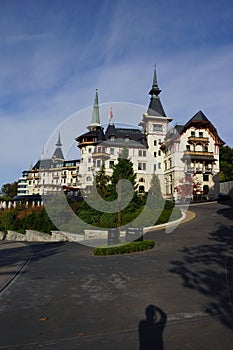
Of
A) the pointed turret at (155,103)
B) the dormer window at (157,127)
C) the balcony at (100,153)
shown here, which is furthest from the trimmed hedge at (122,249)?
the pointed turret at (155,103)

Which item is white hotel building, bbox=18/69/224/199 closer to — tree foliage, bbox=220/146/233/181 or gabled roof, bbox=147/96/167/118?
gabled roof, bbox=147/96/167/118

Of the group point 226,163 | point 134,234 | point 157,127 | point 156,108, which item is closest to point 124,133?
point 157,127

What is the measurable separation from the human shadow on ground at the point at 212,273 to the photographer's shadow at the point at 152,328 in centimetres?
113

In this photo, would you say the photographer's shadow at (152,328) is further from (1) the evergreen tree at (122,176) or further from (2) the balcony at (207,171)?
(2) the balcony at (207,171)

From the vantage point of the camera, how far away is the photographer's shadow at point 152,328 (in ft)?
16.0

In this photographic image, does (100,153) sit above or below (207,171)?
above

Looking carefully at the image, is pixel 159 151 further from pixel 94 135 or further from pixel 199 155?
pixel 94 135

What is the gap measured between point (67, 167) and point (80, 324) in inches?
3434

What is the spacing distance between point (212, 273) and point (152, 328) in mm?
4751

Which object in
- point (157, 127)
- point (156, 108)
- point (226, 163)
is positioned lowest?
point (226, 163)

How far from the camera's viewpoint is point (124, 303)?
713 cm

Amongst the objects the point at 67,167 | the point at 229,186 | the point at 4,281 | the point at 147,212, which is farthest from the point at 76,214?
the point at 67,167

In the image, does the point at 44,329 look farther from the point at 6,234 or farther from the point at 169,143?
the point at 169,143

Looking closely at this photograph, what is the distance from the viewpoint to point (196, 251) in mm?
13359
